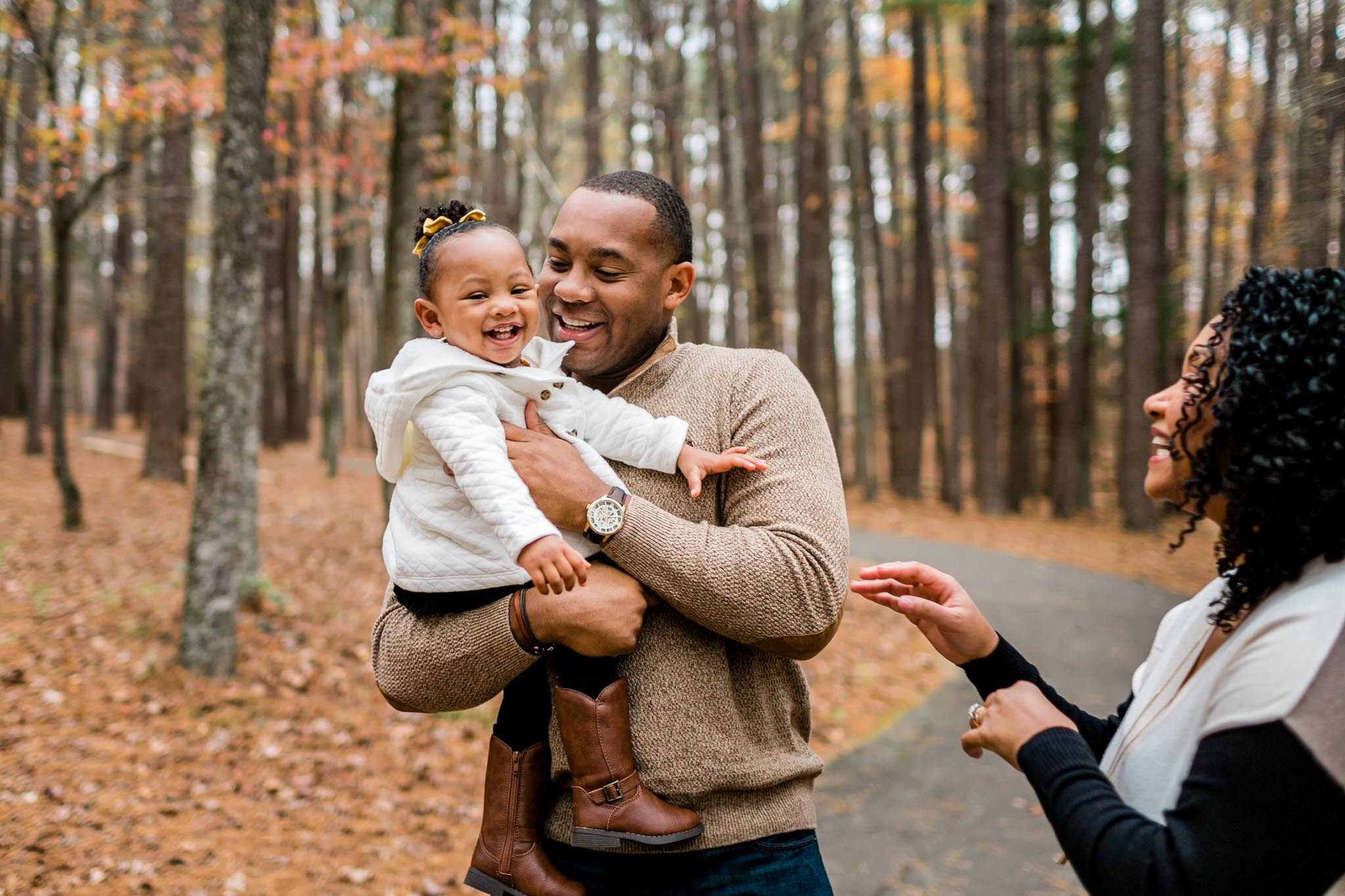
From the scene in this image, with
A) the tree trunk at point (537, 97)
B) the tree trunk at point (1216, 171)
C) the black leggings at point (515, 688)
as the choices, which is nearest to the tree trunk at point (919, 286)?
the tree trunk at point (1216, 171)

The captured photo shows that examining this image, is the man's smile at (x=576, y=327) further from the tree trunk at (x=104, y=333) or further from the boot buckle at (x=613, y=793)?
the tree trunk at (x=104, y=333)

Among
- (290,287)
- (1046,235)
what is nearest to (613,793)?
(1046,235)

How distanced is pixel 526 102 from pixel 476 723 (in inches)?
512

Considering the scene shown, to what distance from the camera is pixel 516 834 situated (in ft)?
6.58

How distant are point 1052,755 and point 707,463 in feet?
3.07

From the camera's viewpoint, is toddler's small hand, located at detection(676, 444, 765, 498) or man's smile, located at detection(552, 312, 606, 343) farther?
man's smile, located at detection(552, 312, 606, 343)

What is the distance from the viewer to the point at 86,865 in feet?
13.6

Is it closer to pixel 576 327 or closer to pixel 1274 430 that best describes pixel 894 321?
pixel 576 327

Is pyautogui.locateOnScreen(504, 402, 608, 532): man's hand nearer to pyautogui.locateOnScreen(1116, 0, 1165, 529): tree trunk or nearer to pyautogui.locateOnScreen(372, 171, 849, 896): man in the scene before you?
pyautogui.locateOnScreen(372, 171, 849, 896): man

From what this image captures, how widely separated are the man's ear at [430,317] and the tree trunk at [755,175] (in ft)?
43.0

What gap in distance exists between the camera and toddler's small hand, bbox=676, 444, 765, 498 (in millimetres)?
2033

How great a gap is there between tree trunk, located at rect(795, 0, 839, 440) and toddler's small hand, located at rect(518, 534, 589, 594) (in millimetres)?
15494

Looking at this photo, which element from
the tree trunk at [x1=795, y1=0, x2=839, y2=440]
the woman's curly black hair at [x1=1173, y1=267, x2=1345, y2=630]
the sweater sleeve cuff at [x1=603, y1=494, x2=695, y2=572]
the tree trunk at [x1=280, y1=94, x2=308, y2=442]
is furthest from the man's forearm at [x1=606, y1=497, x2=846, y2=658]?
the tree trunk at [x1=280, y1=94, x2=308, y2=442]

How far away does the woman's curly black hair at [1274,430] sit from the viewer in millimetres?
1434
